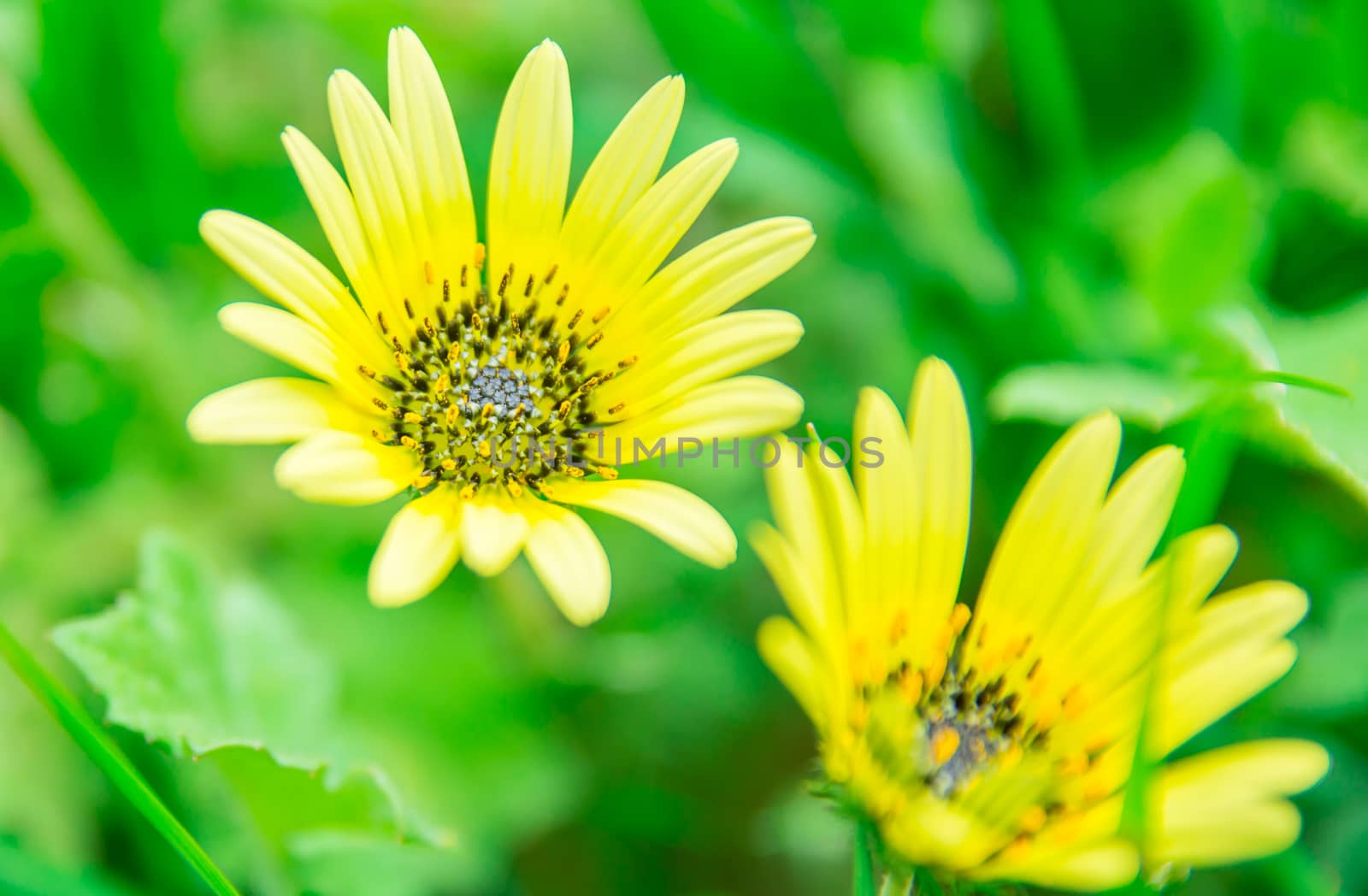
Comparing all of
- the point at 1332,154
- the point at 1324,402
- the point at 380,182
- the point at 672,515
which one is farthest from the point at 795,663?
the point at 1332,154

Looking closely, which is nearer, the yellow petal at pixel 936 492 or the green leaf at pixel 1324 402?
the yellow petal at pixel 936 492

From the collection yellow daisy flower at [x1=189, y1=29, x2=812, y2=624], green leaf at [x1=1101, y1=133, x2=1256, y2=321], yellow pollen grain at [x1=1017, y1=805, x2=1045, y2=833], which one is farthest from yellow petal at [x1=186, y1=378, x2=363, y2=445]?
green leaf at [x1=1101, y1=133, x2=1256, y2=321]

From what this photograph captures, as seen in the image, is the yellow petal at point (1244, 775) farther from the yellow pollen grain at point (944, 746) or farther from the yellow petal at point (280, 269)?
the yellow petal at point (280, 269)

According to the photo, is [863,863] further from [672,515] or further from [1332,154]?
[1332,154]

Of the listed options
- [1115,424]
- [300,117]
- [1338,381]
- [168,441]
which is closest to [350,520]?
[168,441]

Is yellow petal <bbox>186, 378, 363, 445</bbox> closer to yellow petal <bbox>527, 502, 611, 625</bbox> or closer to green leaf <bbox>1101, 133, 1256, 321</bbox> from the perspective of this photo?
yellow petal <bbox>527, 502, 611, 625</bbox>

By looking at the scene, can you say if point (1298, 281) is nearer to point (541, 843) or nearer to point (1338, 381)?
point (1338, 381)

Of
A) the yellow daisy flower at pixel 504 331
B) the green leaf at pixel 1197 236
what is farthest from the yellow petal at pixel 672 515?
the green leaf at pixel 1197 236
